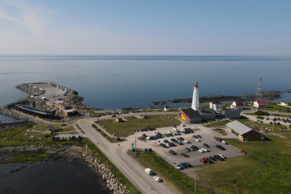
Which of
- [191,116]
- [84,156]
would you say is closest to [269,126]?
[191,116]

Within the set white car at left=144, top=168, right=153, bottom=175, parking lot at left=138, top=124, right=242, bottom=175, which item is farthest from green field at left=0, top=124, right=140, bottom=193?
parking lot at left=138, top=124, right=242, bottom=175

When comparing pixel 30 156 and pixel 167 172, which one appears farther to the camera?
pixel 30 156

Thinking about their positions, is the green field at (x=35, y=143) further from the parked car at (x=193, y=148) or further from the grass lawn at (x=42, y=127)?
the parked car at (x=193, y=148)

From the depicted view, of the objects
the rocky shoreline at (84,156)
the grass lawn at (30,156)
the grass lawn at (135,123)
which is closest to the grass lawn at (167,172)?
the rocky shoreline at (84,156)

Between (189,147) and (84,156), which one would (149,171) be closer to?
(189,147)

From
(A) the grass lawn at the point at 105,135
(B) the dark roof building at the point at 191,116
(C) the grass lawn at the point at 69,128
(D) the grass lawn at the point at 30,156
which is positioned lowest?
(D) the grass lawn at the point at 30,156

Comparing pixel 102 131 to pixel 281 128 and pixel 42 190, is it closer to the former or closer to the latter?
pixel 42 190

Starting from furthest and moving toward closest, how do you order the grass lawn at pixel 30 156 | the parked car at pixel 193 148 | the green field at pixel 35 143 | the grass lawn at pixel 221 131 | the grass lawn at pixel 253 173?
the grass lawn at pixel 221 131 → the parked car at pixel 193 148 → the grass lawn at pixel 30 156 → the green field at pixel 35 143 → the grass lawn at pixel 253 173
